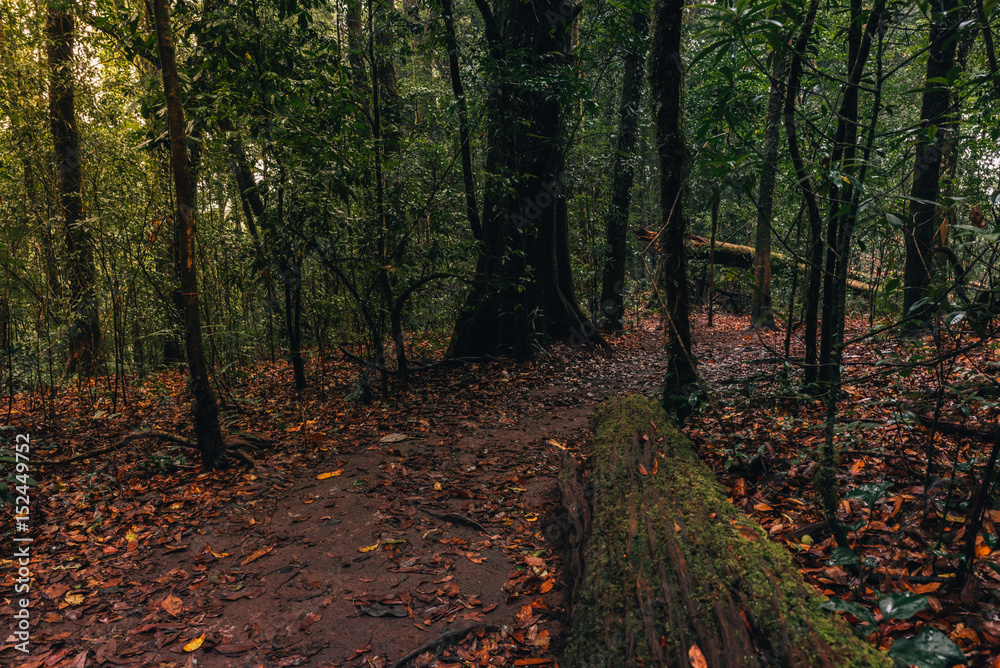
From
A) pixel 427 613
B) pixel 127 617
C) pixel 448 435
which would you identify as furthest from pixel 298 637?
pixel 448 435

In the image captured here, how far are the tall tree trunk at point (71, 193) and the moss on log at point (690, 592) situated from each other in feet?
21.2

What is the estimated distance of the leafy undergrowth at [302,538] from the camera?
119 inches

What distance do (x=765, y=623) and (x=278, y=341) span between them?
359 inches

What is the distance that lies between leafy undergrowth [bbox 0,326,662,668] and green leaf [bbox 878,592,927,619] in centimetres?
161

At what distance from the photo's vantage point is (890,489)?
3348mm

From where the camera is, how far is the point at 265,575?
3.71 meters

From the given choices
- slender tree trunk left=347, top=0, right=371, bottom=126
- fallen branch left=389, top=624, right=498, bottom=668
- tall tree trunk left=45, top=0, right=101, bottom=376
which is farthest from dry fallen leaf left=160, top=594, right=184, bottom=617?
slender tree trunk left=347, top=0, right=371, bottom=126

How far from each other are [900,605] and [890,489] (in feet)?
5.84

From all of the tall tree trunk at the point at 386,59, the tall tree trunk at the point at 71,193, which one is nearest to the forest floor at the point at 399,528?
the tall tree trunk at the point at 71,193

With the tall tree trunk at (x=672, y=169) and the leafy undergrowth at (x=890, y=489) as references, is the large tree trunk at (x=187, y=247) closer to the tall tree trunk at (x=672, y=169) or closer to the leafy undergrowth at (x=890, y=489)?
the tall tree trunk at (x=672, y=169)

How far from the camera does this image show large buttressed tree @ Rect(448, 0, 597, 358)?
7941mm

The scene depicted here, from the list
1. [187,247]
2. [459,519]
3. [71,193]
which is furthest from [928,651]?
[71,193]

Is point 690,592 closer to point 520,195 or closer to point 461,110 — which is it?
point 461,110

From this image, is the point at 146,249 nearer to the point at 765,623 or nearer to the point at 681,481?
the point at 681,481
